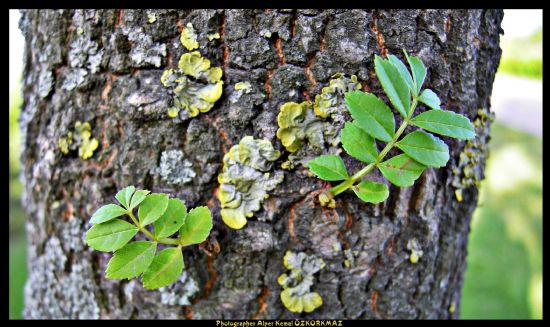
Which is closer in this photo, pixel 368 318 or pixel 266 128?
pixel 266 128

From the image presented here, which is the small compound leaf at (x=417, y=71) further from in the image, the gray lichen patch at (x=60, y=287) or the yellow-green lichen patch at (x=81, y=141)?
the gray lichen patch at (x=60, y=287)

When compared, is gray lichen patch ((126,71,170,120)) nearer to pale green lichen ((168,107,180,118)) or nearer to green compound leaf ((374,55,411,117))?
pale green lichen ((168,107,180,118))

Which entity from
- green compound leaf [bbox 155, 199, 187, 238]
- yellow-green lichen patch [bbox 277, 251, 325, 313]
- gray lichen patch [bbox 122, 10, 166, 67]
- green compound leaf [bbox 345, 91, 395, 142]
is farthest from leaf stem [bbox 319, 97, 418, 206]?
gray lichen patch [bbox 122, 10, 166, 67]

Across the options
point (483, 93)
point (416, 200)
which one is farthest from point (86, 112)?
point (483, 93)

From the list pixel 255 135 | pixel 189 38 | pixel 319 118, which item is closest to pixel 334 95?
pixel 319 118

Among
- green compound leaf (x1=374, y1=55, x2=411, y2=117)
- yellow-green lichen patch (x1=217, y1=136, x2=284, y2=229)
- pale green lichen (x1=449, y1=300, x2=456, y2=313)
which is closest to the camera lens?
green compound leaf (x1=374, y1=55, x2=411, y2=117)

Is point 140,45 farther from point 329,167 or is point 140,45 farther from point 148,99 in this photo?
point 329,167

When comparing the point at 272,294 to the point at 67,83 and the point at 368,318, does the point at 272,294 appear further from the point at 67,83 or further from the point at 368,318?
the point at 67,83
